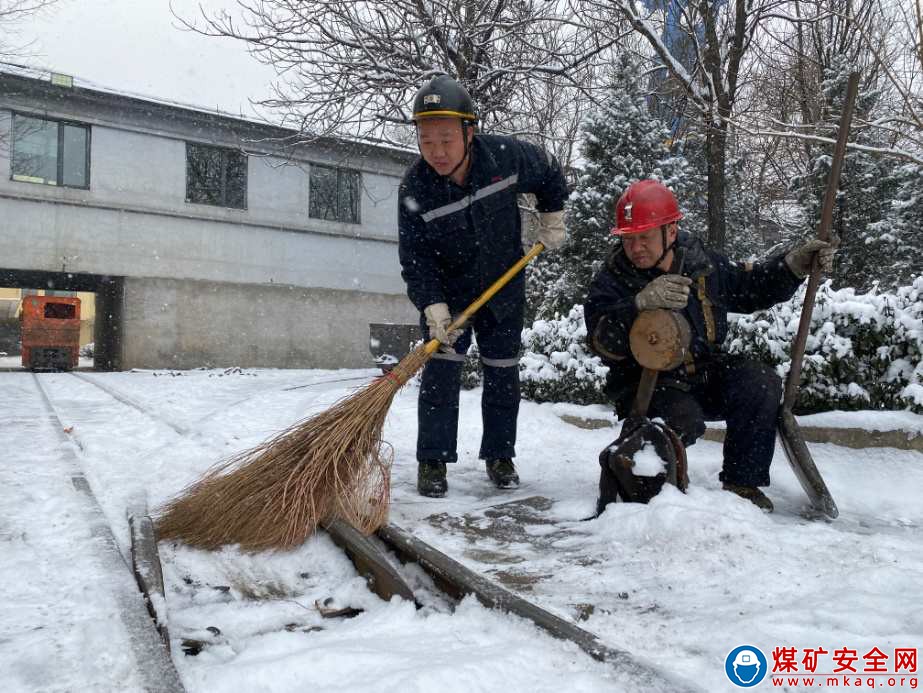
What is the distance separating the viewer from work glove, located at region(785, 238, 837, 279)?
2.90 meters

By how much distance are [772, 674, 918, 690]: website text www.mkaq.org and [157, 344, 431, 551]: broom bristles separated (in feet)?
4.76

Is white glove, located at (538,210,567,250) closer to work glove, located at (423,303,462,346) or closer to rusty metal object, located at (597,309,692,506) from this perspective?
work glove, located at (423,303,462,346)

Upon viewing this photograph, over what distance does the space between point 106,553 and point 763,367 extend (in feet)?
8.58

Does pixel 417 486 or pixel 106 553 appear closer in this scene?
pixel 106 553

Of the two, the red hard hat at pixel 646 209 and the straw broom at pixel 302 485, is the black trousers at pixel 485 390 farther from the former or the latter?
the red hard hat at pixel 646 209

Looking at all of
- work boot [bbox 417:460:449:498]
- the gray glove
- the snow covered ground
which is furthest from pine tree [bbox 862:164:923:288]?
work boot [bbox 417:460:449:498]

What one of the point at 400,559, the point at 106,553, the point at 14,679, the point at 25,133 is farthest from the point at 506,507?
the point at 25,133

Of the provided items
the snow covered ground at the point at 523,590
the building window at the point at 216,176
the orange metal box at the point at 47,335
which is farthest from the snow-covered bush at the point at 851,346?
the orange metal box at the point at 47,335

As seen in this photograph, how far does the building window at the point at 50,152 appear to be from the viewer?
1462 centimetres

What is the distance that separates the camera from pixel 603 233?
10.5 metres

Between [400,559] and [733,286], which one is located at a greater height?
[733,286]

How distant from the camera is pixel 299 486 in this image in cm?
267

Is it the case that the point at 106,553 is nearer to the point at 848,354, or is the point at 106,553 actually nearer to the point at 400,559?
the point at 400,559

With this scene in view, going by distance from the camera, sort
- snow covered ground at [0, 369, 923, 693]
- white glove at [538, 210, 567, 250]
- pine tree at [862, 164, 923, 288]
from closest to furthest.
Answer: snow covered ground at [0, 369, 923, 693] < white glove at [538, 210, 567, 250] < pine tree at [862, 164, 923, 288]
